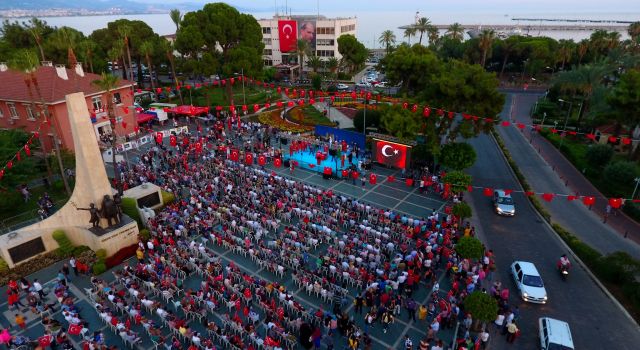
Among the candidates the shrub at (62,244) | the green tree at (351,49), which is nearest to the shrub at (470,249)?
the shrub at (62,244)

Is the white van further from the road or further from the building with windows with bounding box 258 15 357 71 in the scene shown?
the building with windows with bounding box 258 15 357 71

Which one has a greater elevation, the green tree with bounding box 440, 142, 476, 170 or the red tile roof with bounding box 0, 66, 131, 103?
the red tile roof with bounding box 0, 66, 131, 103

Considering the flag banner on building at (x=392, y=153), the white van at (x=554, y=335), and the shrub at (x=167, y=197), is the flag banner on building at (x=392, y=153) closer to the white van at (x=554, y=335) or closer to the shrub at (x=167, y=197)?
the white van at (x=554, y=335)

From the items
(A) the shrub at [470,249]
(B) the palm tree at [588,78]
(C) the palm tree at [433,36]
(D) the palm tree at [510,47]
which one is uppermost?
(C) the palm tree at [433,36]

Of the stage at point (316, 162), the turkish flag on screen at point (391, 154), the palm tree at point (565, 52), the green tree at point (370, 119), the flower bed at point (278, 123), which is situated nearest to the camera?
the turkish flag on screen at point (391, 154)

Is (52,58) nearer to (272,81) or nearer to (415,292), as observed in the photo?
(272,81)

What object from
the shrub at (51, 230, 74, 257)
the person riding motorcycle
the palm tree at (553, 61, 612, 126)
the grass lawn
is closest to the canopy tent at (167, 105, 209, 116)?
the grass lawn

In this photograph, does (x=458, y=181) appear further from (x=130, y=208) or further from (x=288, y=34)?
(x=288, y=34)
